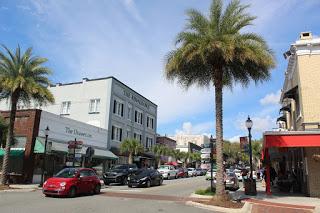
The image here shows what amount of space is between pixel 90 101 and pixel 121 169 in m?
14.6

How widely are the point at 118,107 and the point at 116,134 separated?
136 inches

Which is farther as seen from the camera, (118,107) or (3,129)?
(118,107)

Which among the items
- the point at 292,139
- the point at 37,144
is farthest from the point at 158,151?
the point at 292,139

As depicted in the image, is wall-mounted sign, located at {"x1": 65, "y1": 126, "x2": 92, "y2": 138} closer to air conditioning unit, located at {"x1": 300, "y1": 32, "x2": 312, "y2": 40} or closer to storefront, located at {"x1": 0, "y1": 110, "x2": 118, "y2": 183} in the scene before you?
storefront, located at {"x1": 0, "y1": 110, "x2": 118, "y2": 183}

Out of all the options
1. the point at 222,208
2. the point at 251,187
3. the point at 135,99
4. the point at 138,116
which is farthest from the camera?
the point at 138,116

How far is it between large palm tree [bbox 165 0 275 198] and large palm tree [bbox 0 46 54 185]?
1047 centimetres

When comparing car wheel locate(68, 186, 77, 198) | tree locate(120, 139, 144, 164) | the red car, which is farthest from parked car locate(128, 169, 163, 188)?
tree locate(120, 139, 144, 164)

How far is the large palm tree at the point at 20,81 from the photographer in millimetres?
23344

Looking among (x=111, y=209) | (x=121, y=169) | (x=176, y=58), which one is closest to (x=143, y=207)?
(x=111, y=209)

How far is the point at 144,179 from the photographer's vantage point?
92.1 ft

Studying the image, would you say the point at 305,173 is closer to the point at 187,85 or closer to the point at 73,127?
the point at 187,85

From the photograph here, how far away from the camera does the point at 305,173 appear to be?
21438 mm

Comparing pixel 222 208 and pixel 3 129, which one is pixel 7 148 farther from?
pixel 222 208

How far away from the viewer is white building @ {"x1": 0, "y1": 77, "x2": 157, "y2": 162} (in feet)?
140
